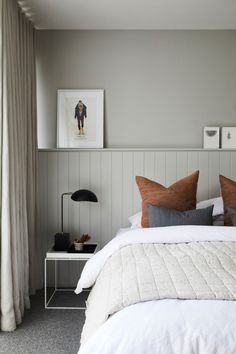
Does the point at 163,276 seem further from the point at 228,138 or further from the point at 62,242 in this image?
the point at 228,138

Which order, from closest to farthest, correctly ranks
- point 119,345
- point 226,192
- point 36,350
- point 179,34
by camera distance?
point 119,345 → point 36,350 → point 226,192 → point 179,34

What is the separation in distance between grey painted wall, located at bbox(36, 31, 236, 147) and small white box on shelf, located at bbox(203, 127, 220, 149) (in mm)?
77

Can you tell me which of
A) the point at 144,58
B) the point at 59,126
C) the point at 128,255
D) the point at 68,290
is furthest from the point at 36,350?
the point at 144,58

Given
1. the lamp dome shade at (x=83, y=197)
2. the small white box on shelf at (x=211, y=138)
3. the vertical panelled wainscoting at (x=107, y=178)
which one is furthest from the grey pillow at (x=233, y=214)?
the lamp dome shade at (x=83, y=197)

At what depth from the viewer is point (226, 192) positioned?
3098 millimetres

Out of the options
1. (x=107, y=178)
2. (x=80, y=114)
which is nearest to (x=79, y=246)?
(x=107, y=178)

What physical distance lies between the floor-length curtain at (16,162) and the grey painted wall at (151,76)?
39 cm

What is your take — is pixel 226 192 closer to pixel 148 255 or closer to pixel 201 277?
pixel 148 255

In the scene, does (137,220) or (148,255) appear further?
(137,220)

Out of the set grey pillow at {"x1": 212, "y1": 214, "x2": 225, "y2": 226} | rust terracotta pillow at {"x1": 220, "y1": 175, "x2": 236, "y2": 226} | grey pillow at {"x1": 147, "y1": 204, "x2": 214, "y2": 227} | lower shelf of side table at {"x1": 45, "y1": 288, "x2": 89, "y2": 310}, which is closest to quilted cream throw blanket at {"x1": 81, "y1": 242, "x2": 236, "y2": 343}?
grey pillow at {"x1": 147, "y1": 204, "x2": 214, "y2": 227}

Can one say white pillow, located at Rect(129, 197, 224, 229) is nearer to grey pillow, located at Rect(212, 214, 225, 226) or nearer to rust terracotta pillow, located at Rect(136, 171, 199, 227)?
grey pillow, located at Rect(212, 214, 225, 226)

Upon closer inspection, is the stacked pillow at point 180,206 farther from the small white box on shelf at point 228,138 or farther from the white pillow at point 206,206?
the small white box on shelf at point 228,138

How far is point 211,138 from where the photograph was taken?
11.7 feet

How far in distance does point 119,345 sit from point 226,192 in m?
1.99
